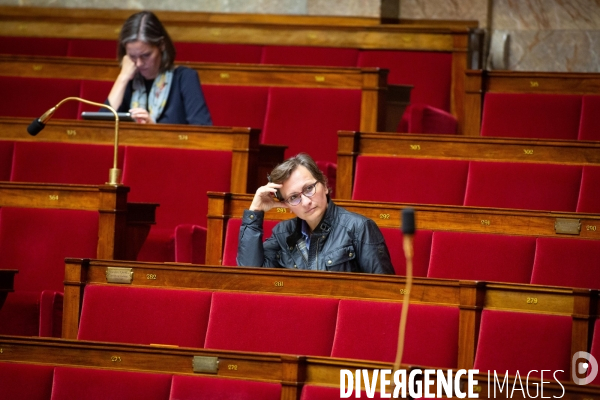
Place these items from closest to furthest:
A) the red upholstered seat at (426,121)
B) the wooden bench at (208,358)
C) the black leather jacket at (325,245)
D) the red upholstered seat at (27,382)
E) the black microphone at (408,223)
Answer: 1. the black microphone at (408,223)
2. the wooden bench at (208,358)
3. the red upholstered seat at (27,382)
4. the black leather jacket at (325,245)
5. the red upholstered seat at (426,121)

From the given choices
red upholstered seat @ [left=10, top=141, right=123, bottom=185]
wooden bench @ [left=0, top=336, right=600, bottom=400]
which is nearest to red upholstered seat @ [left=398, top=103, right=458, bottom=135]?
red upholstered seat @ [left=10, top=141, right=123, bottom=185]

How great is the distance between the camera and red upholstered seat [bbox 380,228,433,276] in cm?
95

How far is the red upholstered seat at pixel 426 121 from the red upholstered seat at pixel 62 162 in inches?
13.5

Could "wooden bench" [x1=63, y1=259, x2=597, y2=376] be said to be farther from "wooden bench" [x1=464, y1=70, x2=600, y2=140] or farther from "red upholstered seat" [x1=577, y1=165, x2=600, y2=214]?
"wooden bench" [x1=464, y1=70, x2=600, y2=140]

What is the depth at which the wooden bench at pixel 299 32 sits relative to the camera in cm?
138

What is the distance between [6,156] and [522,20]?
76 cm

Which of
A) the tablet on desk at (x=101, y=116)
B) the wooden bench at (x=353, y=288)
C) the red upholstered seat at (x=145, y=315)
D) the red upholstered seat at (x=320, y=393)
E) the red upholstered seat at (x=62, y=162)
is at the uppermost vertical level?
the tablet on desk at (x=101, y=116)

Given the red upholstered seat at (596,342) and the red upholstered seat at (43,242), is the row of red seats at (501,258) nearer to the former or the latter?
the red upholstered seat at (596,342)

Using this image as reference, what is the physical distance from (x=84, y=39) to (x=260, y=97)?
1.22ft

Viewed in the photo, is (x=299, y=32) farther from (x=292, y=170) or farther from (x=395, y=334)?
(x=395, y=334)

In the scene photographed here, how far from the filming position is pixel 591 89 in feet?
3.97

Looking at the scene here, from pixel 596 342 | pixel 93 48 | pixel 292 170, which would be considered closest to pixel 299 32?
pixel 93 48

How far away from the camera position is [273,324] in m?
0.79

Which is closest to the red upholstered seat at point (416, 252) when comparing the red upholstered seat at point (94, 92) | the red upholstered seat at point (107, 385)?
the red upholstered seat at point (107, 385)
